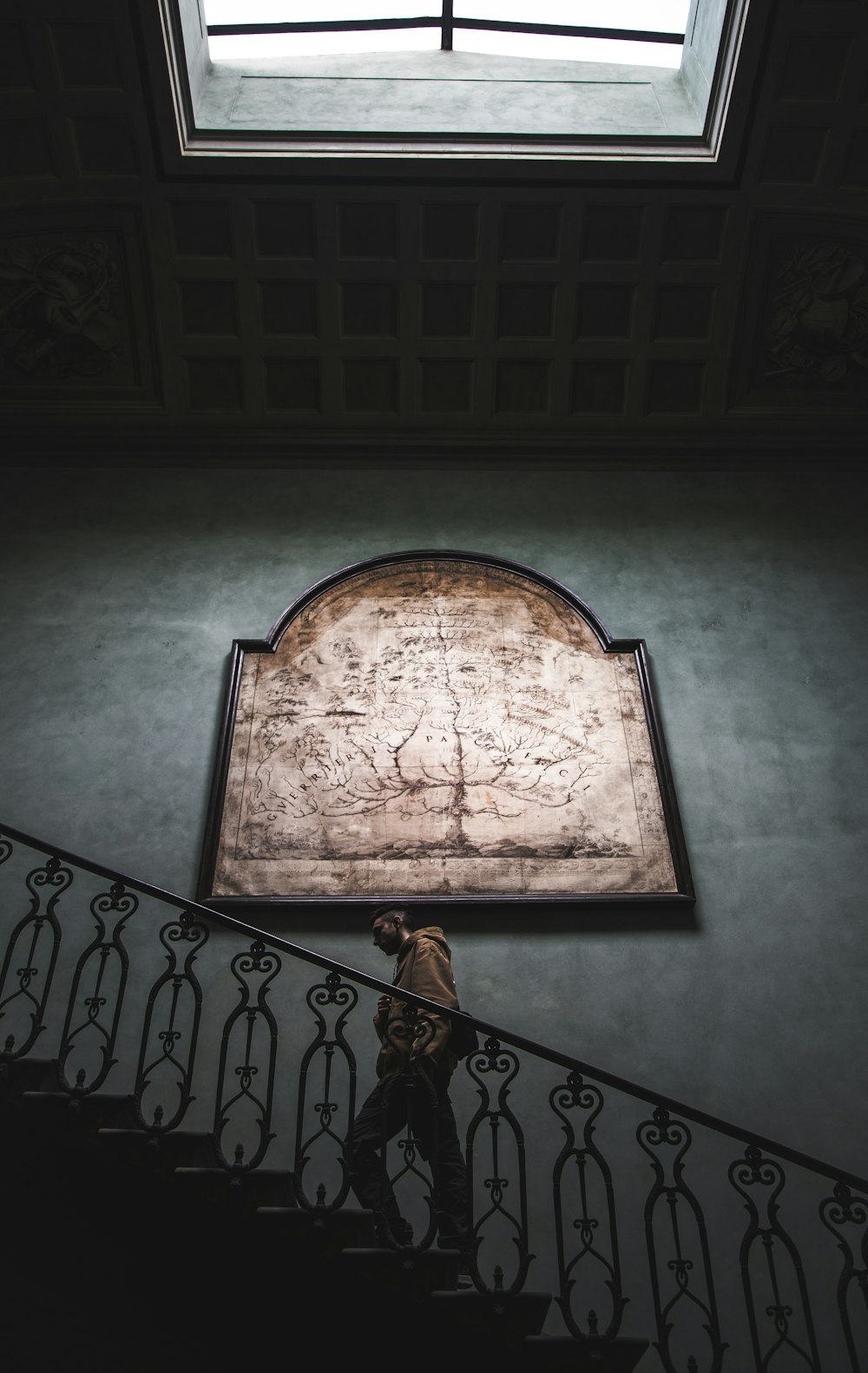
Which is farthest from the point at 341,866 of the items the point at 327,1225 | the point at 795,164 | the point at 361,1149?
the point at 795,164

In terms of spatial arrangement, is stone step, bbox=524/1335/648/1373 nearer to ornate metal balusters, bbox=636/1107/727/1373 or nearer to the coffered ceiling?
ornate metal balusters, bbox=636/1107/727/1373

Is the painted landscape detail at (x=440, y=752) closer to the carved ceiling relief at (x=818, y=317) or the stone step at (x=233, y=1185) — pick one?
the stone step at (x=233, y=1185)

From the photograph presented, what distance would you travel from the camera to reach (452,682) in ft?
26.8

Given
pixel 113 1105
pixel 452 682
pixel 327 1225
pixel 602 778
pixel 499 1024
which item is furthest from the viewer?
pixel 452 682

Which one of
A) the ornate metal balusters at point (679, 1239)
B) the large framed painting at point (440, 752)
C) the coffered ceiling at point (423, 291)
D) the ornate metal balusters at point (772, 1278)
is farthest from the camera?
the coffered ceiling at point (423, 291)

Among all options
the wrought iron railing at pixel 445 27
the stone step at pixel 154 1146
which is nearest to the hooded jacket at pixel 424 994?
the stone step at pixel 154 1146

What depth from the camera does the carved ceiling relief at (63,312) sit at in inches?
361

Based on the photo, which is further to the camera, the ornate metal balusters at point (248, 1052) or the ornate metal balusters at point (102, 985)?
the ornate metal balusters at point (102, 985)

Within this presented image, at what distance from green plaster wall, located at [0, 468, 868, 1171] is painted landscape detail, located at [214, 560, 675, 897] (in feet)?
0.87

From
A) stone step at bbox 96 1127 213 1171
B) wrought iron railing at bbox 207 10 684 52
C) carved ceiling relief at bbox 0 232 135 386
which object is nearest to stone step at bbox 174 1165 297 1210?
stone step at bbox 96 1127 213 1171

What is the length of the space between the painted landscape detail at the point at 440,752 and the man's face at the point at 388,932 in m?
1.50

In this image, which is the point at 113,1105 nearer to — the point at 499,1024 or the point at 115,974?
the point at 115,974

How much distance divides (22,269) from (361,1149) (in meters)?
7.51

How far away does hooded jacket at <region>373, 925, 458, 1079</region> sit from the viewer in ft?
15.9
